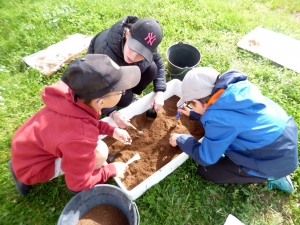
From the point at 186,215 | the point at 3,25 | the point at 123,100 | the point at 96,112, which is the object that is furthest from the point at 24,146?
the point at 3,25

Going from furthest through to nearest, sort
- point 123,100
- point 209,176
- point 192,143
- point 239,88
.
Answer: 1. point 123,100
2. point 209,176
3. point 192,143
4. point 239,88

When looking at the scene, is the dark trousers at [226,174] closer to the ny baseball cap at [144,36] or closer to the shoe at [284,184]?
the shoe at [284,184]

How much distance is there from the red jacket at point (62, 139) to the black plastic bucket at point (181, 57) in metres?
1.57

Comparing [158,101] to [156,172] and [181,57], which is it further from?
[181,57]

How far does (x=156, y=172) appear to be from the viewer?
1953 millimetres

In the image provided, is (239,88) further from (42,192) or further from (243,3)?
(243,3)

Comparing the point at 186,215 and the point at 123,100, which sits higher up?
the point at 123,100

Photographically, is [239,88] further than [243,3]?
No

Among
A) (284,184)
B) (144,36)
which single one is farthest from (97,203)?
(284,184)

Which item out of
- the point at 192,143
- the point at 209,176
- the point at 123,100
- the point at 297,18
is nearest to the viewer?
the point at 192,143

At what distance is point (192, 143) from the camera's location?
6.52ft

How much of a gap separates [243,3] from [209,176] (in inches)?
149

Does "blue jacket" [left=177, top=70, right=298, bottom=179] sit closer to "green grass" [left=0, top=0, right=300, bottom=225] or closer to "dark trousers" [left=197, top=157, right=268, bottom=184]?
"dark trousers" [left=197, top=157, right=268, bottom=184]

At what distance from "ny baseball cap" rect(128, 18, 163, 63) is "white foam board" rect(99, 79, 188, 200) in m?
0.67
